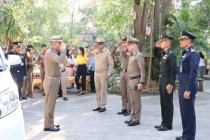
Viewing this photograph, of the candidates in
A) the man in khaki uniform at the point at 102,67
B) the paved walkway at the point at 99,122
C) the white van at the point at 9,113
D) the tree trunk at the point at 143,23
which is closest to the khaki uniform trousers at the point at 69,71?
the paved walkway at the point at 99,122

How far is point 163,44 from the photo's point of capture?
18.9 ft

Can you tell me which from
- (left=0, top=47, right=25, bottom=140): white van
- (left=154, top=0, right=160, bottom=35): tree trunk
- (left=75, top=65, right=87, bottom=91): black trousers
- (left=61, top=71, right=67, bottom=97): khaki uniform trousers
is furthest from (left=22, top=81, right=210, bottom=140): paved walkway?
(left=154, top=0, right=160, bottom=35): tree trunk

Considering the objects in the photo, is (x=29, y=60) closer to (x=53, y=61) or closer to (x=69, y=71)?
(x=69, y=71)

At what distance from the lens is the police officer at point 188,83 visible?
A: 4.83 meters

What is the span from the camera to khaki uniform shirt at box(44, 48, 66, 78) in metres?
5.61

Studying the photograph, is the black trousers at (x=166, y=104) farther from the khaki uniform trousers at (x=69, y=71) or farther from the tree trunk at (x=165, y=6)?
the tree trunk at (x=165, y=6)

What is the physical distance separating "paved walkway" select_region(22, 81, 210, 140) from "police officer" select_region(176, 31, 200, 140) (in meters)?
0.44

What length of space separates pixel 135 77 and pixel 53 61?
6.03 feet

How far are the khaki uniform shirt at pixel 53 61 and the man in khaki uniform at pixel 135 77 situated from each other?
155 centimetres

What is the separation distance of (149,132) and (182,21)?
659cm

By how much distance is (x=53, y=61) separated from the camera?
5.69 meters

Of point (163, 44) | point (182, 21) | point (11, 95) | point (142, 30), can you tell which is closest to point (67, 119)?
point (163, 44)

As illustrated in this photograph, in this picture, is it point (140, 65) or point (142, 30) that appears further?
point (142, 30)

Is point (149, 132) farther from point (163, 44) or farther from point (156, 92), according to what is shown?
point (156, 92)
